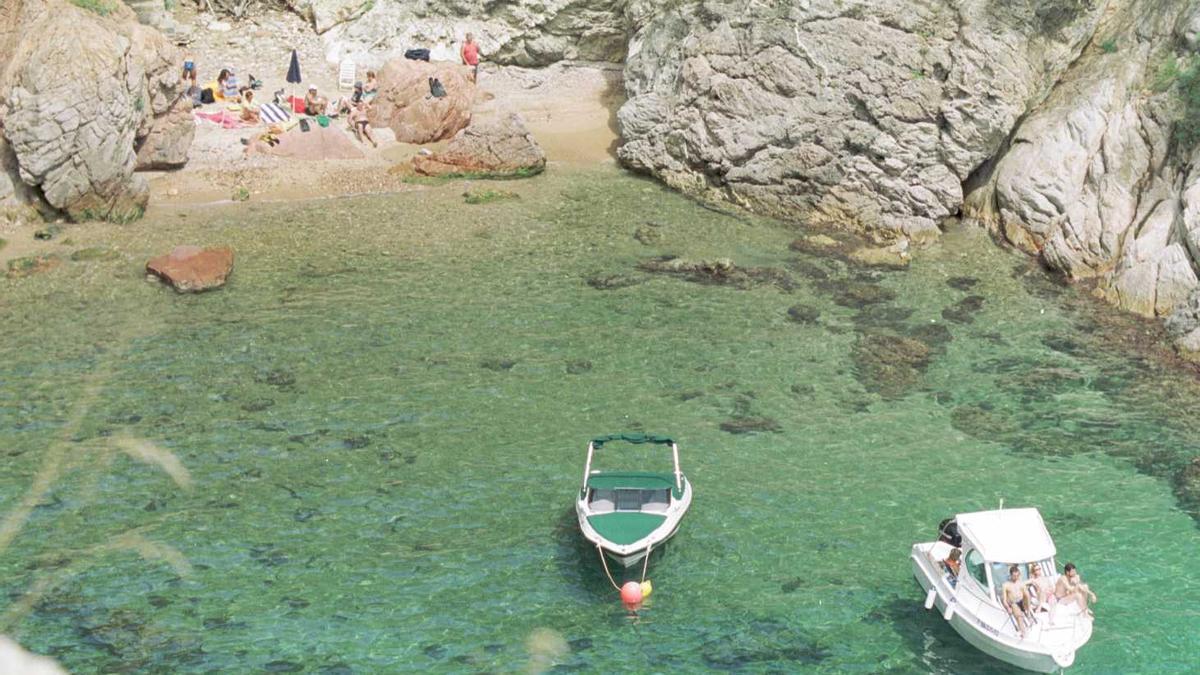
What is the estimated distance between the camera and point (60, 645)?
2023 centimetres

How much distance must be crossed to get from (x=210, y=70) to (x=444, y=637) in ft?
Result: 109

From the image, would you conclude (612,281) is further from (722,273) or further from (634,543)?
(634,543)

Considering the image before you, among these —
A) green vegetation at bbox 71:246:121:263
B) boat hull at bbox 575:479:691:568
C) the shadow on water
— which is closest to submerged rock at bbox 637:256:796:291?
boat hull at bbox 575:479:691:568

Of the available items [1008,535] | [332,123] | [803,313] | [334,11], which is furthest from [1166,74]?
[334,11]

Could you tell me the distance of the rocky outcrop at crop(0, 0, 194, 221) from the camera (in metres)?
36.2

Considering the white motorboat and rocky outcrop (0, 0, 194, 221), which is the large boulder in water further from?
the white motorboat

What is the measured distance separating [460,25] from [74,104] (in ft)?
58.2

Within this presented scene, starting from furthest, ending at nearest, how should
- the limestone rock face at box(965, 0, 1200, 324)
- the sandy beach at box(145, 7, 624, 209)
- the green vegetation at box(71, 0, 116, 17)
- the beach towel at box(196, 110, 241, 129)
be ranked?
the beach towel at box(196, 110, 241, 129) → the sandy beach at box(145, 7, 624, 209) → the green vegetation at box(71, 0, 116, 17) → the limestone rock face at box(965, 0, 1200, 324)

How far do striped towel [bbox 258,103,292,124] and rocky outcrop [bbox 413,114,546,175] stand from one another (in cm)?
558

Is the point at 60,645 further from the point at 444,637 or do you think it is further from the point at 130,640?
the point at 444,637

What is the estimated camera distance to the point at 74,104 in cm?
3650

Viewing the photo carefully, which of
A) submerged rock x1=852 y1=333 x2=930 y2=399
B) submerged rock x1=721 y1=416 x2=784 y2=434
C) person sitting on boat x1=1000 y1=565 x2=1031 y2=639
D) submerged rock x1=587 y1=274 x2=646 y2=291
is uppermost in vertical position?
person sitting on boat x1=1000 y1=565 x2=1031 y2=639

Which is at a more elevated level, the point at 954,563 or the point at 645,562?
the point at 954,563

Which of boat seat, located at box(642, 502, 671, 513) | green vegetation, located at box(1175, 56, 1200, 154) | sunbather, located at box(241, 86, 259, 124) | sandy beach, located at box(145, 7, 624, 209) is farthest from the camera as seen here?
sunbather, located at box(241, 86, 259, 124)
